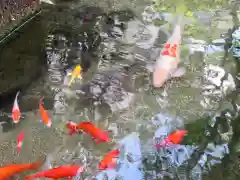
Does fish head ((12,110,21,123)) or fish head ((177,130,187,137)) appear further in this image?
fish head ((12,110,21,123))

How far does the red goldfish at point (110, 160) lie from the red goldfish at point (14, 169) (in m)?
0.49

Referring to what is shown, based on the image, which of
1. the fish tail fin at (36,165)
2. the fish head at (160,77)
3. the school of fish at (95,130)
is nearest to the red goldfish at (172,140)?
the school of fish at (95,130)

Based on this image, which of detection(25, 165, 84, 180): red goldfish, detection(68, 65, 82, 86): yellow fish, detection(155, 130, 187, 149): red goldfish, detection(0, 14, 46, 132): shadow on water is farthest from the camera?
detection(68, 65, 82, 86): yellow fish

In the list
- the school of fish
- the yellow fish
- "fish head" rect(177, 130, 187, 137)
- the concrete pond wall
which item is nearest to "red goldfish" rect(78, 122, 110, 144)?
the school of fish

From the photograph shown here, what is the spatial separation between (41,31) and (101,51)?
34.5 inches

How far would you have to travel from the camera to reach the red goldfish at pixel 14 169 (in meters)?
2.66

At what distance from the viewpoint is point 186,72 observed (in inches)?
148

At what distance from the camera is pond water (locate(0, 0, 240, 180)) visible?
9.60ft

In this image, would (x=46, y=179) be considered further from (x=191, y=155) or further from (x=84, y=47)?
(x=84, y=47)

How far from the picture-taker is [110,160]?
289cm

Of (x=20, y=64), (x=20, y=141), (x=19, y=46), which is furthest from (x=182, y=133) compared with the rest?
(x=19, y=46)

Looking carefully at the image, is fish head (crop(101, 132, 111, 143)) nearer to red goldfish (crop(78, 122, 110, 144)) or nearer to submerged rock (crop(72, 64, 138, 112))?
red goldfish (crop(78, 122, 110, 144))

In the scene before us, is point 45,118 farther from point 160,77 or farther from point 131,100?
point 160,77

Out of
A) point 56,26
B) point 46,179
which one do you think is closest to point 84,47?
point 56,26
